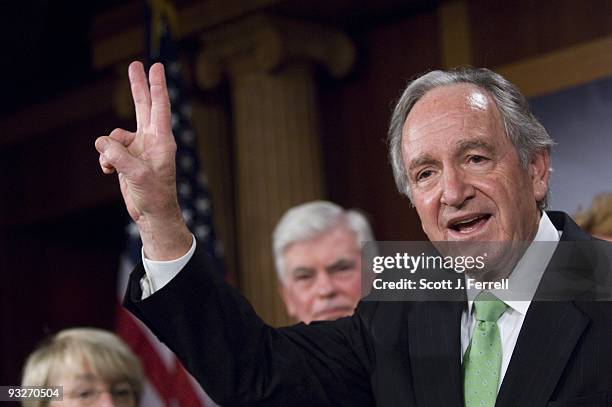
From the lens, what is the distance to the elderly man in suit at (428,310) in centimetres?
201

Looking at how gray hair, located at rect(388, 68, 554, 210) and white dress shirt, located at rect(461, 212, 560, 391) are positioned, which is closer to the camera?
white dress shirt, located at rect(461, 212, 560, 391)

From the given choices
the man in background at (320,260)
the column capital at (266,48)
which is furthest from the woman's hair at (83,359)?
the column capital at (266,48)

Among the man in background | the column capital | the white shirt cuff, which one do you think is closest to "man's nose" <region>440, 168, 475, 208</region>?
the white shirt cuff

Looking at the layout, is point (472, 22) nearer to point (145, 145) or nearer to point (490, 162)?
point (490, 162)

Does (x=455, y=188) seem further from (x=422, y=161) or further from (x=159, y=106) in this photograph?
(x=159, y=106)

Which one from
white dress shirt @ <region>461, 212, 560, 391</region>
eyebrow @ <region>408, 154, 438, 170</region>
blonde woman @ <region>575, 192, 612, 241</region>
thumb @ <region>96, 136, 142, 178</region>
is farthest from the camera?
blonde woman @ <region>575, 192, 612, 241</region>

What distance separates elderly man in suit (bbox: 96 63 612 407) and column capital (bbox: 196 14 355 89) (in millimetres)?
2948

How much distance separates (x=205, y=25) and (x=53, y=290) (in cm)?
293

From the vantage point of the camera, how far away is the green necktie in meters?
2.06

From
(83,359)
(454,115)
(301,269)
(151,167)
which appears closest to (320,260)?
(301,269)

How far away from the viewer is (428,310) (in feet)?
7.29

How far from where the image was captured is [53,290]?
7.75m

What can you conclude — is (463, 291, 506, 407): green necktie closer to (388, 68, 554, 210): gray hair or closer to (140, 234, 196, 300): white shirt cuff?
(388, 68, 554, 210): gray hair

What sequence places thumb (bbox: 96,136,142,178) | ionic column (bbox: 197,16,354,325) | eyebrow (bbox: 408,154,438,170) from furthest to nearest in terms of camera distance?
1. ionic column (bbox: 197,16,354,325)
2. eyebrow (bbox: 408,154,438,170)
3. thumb (bbox: 96,136,142,178)
